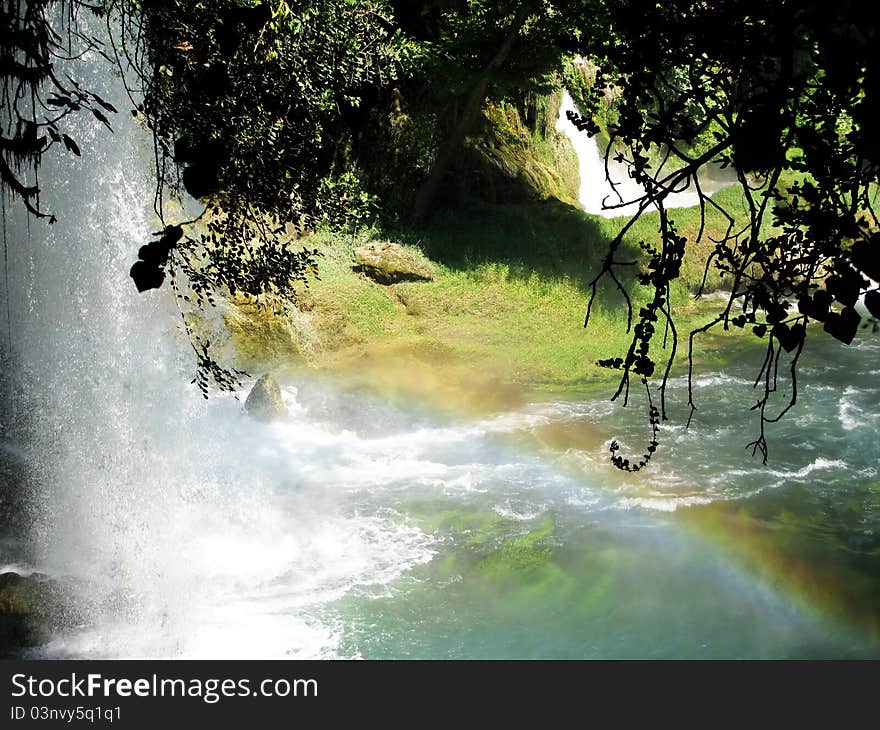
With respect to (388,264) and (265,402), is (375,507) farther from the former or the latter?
(388,264)

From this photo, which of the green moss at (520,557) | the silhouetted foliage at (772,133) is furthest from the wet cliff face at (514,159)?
the silhouetted foliage at (772,133)

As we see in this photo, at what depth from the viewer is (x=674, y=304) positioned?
60.0ft

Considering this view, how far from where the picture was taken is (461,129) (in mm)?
17953

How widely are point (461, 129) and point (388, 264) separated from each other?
321cm

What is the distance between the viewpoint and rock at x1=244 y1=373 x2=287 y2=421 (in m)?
12.9

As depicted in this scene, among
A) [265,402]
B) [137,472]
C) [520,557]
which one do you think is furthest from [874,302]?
[265,402]

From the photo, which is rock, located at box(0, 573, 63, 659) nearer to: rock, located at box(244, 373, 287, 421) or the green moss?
the green moss

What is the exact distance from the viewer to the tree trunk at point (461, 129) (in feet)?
55.1

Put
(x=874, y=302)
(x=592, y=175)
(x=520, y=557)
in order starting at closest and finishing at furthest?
(x=874, y=302) < (x=520, y=557) < (x=592, y=175)

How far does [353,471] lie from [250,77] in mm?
6662

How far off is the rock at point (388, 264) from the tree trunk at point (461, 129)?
1686mm

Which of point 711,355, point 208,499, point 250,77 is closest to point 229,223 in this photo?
point 250,77

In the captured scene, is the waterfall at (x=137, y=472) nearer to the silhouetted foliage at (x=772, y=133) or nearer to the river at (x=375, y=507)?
the river at (x=375, y=507)
